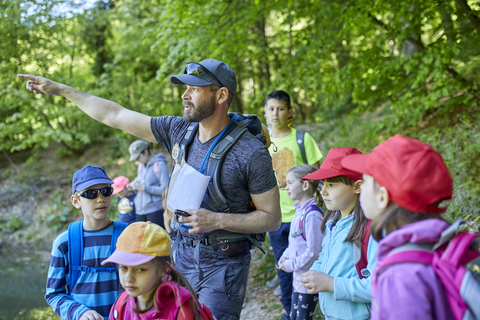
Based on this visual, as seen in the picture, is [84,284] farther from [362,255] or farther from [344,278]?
[362,255]

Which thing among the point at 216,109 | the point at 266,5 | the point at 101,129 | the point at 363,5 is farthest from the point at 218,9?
the point at 101,129

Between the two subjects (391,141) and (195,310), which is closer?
(391,141)

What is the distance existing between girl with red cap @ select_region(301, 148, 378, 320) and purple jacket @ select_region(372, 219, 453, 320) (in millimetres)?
580

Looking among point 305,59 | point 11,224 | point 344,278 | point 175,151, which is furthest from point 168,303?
point 11,224

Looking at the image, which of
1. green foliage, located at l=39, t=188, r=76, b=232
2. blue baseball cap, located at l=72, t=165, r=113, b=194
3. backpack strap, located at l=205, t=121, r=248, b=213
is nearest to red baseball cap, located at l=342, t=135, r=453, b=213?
backpack strap, located at l=205, t=121, r=248, b=213

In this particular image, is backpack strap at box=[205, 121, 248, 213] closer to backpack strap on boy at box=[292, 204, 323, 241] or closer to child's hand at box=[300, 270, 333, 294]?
child's hand at box=[300, 270, 333, 294]

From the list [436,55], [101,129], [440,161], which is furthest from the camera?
[101,129]

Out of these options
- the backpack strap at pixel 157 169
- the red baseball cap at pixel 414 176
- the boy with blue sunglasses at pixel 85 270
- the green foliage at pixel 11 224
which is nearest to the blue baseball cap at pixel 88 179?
the boy with blue sunglasses at pixel 85 270

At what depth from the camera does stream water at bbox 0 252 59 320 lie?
5496mm

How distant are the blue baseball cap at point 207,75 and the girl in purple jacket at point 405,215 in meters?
1.27

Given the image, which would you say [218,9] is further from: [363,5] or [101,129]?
[101,129]

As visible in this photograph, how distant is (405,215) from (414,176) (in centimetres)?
16

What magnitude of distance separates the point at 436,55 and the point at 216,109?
4.32 m

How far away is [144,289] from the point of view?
184 cm
